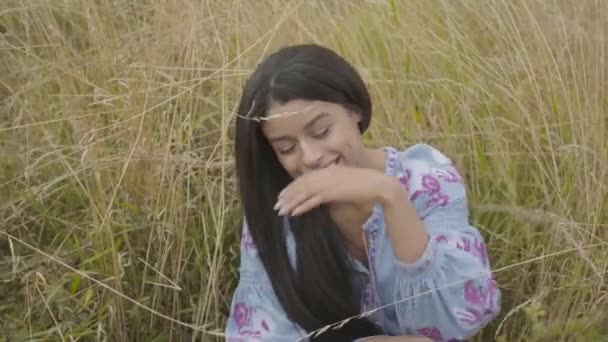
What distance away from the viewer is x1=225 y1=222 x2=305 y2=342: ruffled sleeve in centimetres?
168

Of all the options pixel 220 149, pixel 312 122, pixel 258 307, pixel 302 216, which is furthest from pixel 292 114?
pixel 220 149

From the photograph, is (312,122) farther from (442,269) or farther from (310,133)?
(442,269)

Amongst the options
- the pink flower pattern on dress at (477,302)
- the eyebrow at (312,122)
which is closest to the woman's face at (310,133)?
the eyebrow at (312,122)

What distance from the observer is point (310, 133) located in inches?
59.0

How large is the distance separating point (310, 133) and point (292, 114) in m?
0.04

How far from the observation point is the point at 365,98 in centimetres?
157

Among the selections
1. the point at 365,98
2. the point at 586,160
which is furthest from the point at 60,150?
the point at 586,160

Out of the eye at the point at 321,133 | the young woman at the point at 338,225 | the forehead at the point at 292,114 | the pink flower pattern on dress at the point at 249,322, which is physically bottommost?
the pink flower pattern on dress at the point at 249,322

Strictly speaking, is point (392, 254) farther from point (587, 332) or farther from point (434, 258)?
point (587, 332)

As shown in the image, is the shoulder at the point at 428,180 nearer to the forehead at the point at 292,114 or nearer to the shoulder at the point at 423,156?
the shoulder at the point at 423,156

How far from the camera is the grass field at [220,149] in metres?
1.80

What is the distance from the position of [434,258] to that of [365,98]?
0.25 metres

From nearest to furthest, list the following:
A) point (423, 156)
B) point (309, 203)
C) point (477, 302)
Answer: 1. point (309, 203)
2. point (477, 302)
3. point (423, 156)

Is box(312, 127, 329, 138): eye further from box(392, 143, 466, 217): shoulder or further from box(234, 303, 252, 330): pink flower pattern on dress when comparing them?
box(234, 303, 252, 330): pink flower pattern on dress
